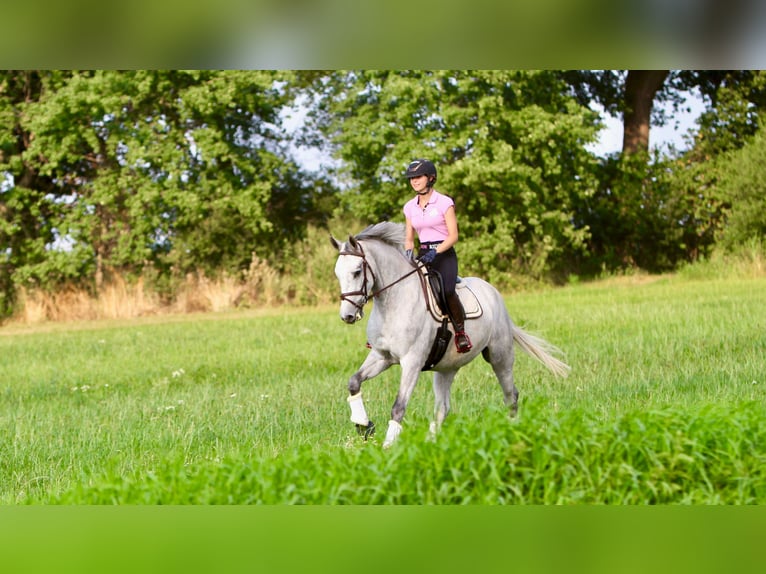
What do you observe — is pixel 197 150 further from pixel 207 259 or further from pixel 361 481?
pixel 361 481

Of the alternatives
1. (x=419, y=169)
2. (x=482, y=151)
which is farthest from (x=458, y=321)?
(x=482, y=151)

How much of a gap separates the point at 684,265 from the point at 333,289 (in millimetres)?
11913

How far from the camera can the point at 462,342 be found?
8.14 meters

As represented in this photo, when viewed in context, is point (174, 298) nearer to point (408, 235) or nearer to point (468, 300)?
point (468, 300)

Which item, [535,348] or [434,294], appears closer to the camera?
[434,294]

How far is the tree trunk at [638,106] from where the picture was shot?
107 feet

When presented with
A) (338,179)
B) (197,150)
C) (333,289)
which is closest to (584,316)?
(333,289)

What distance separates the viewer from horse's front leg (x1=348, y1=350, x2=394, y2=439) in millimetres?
7715

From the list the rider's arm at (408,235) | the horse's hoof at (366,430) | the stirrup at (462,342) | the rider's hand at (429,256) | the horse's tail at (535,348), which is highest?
the rider's arm at (408,235)

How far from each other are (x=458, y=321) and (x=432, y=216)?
3.46 feet

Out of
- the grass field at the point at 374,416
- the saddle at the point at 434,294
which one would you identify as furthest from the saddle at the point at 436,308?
the grass field at the point at 374,416

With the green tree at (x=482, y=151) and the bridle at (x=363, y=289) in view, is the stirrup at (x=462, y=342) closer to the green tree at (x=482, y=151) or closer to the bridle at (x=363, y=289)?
the bridle at (x=363, y=289)

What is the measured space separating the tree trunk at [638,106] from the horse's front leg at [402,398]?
26.7 m
